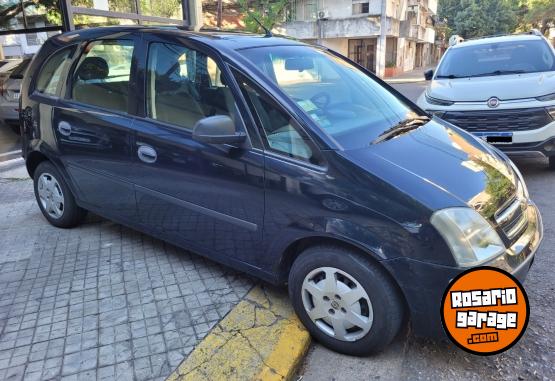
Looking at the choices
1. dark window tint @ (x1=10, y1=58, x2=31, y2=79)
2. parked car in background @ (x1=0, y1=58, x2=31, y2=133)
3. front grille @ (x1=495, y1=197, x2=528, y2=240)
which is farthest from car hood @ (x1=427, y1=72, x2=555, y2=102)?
dark window tint @ (x1=10, y1=58, x2=31, y2=79)

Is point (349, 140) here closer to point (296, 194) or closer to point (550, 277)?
point (296, 194)

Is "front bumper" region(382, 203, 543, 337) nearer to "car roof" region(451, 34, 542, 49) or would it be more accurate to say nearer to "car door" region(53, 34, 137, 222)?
"car door" region(53, 34, 137, 222)

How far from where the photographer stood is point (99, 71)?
358 centimetres

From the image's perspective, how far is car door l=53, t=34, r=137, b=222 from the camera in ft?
10.8

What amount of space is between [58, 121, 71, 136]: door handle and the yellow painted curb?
2.05 m

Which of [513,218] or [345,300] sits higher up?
[513,218]

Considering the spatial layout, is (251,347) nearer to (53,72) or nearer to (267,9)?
(53,72)

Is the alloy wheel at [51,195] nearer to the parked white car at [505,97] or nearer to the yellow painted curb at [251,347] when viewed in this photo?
the yellow painted curb at [251,347]

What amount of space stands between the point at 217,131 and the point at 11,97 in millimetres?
7545

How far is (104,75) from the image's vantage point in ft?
11.6

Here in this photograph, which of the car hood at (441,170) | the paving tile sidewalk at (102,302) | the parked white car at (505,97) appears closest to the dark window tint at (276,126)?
the car hood at (441,170)

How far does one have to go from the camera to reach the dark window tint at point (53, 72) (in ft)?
12.5

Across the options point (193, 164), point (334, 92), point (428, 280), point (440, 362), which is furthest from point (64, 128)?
point (440, 362)

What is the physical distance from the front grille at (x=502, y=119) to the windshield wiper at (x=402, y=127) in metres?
2.26
